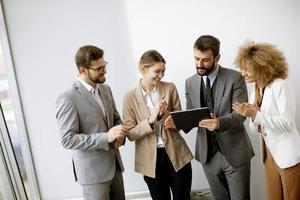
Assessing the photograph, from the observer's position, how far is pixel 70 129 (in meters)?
1.66

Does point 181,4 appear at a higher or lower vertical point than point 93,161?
higher

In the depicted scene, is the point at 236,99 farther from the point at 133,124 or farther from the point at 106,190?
the point at 106,190

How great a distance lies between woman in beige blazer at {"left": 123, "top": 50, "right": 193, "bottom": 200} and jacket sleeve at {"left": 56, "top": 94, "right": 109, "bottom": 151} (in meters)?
0.32

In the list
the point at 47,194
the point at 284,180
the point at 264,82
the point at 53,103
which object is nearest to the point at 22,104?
the point at 53,103

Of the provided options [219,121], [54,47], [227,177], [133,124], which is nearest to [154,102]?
[133,124]

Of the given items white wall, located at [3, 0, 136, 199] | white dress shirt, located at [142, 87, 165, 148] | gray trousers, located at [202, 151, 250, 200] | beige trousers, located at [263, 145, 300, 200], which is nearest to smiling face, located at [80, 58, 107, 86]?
white dress shirt, located at [142, 87, 165, 148]

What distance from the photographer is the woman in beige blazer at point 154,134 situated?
1884 mm

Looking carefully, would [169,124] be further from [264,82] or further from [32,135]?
[32,135]

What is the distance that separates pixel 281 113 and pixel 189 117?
544 mm

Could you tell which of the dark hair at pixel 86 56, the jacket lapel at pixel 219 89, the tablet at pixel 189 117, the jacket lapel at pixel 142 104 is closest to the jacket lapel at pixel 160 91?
the jacket lapel at pixel 142 104

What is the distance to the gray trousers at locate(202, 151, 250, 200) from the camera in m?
1.91

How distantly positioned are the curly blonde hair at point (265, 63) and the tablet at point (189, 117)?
388mm

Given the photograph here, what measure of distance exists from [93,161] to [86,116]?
294mm

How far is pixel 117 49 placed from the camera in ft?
8.11
